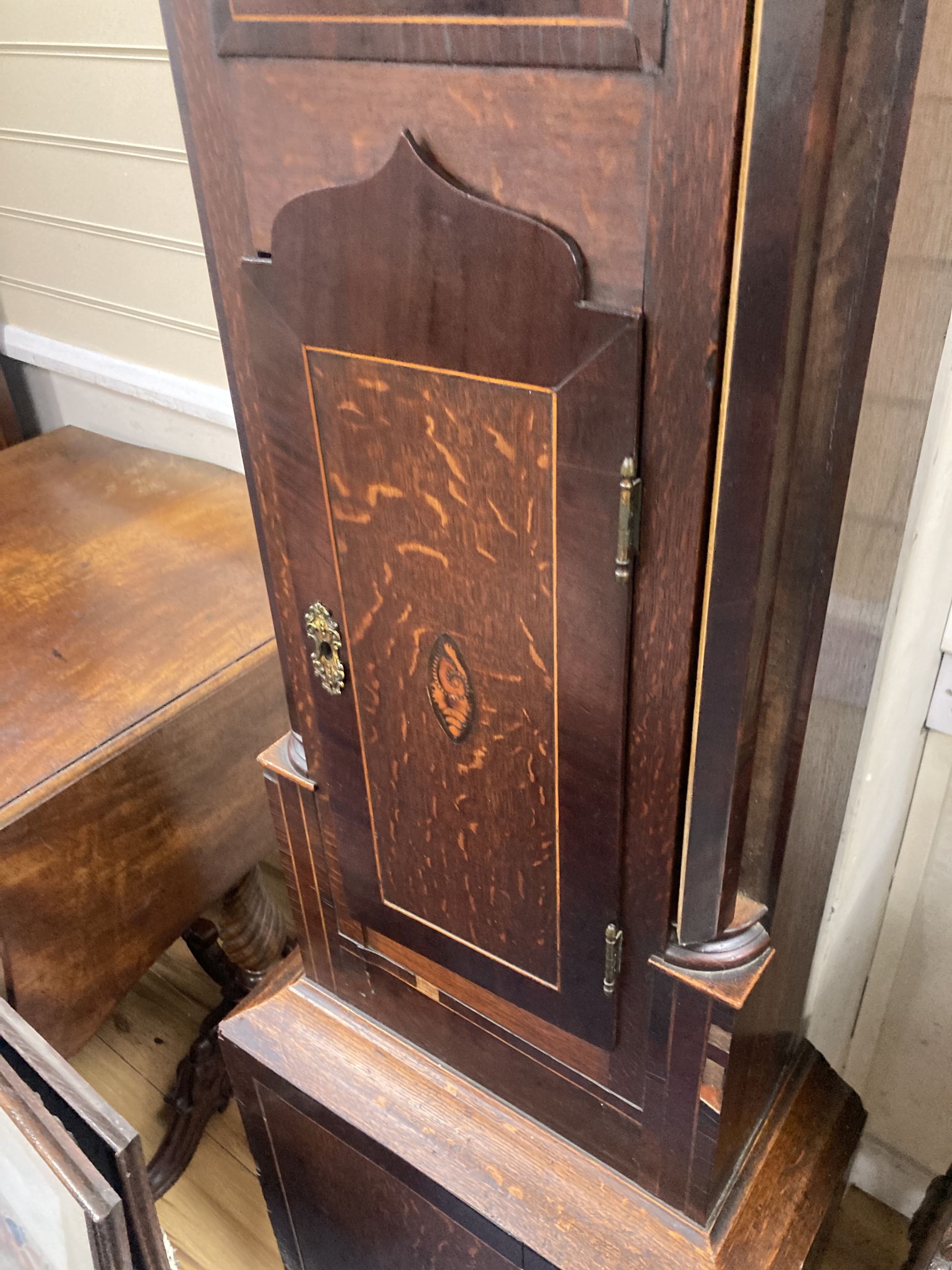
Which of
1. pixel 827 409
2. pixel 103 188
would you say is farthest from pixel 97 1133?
pixel 103 188

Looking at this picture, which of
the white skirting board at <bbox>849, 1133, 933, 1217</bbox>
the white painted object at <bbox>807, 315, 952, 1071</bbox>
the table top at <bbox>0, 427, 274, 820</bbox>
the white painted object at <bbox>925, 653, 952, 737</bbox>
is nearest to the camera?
the white painted object at <bbox>807, 315, 952, 1071</bbox>

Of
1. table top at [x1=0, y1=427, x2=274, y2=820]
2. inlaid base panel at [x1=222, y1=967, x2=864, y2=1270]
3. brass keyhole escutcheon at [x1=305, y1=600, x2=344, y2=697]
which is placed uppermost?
brass keyhole escutcheon at [x1=305, y1=600, x2=344, y2=697]

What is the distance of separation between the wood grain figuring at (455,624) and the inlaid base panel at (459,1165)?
0.18 meters

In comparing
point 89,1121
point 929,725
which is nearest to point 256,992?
point 89,1121

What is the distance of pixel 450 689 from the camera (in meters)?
0.60

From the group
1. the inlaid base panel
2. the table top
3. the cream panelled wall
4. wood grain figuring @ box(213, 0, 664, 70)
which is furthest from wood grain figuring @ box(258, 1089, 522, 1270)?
the cream panelled wall

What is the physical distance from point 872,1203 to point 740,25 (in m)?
1.25

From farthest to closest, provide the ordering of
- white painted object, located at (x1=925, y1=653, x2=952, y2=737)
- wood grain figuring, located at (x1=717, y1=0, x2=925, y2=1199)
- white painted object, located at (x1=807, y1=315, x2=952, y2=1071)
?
white painted object, located at (x1=925, y1=653, x2=952, y2=737)
white painted object, located at (x1=807, y1=315, x2=952, y2=1071)
wood grain figuring, located at (x1=717, y1=0, x2=925, y2=1199)

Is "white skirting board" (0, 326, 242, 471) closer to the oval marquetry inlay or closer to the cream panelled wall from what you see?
the cream panelled wall

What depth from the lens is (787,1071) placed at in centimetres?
80

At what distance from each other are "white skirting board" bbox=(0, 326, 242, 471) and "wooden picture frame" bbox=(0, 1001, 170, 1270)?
917 millimetres

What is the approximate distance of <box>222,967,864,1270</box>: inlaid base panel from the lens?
2.31ft

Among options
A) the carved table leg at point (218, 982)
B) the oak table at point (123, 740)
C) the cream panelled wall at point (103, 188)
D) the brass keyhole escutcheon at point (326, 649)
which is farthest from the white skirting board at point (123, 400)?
the brass keyhole escutcheon at point (326, 649)

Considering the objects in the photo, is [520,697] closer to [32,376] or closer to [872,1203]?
[872,1203]
